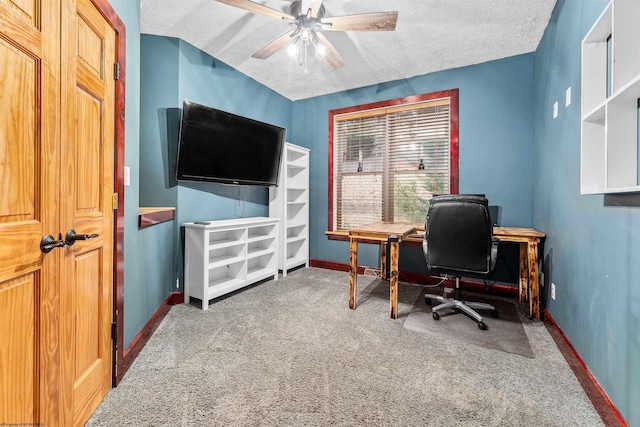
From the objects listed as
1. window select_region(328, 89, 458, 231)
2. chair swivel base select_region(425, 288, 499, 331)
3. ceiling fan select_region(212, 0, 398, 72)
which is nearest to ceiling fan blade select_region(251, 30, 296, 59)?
ceiling fan select_region(212, 0, 398, 72)

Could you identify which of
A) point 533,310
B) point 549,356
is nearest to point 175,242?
point 549,356

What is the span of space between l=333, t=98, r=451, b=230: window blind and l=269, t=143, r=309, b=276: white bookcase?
479 millimetres

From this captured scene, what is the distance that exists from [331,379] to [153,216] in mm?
1801

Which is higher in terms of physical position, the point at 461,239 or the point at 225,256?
the point at 461,239

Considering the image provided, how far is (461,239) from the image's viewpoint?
2.32 meters

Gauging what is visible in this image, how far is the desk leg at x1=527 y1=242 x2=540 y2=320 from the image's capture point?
8.00 feet

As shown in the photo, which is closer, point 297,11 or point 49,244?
point 49,244

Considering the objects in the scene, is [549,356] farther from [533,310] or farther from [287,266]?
[287,266]

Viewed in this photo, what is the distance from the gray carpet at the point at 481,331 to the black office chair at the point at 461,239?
0.30 ft

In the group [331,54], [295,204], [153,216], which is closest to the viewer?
[153,216]

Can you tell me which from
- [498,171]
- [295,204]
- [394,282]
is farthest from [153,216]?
[498,171]

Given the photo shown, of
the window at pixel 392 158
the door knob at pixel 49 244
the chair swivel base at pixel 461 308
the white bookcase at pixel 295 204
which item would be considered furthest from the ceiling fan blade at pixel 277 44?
the chair swivel base at pixel 461 308

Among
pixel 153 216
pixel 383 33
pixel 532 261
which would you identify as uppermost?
pixel 383 33

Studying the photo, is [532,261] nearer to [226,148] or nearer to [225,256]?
[225,256]
